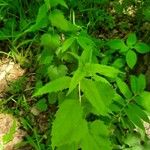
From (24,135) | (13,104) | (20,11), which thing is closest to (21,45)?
(20,11)

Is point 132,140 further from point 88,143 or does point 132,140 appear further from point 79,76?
point 79,76

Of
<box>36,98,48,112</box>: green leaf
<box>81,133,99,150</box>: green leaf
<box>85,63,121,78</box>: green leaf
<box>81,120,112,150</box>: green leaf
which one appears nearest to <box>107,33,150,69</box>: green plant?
<box>36,98,48,112</box>: green leaf

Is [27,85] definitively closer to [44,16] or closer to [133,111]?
[44,16]

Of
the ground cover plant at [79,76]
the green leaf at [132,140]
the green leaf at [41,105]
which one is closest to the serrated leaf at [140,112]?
the ground cover plant at [79,76]

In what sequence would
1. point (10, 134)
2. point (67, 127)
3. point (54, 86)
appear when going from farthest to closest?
point (10, 134) < point (54, 86) < point (67, 127)

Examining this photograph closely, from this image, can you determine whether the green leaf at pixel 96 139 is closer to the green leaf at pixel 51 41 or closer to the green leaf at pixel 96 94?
the green leaf at pixel 96 94

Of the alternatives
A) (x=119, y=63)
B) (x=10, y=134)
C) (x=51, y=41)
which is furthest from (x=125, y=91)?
(x=10, y=134)

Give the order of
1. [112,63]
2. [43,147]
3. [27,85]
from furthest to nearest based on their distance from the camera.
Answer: [27,85]
[112,63]
[43,147]

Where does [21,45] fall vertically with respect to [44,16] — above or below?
below
